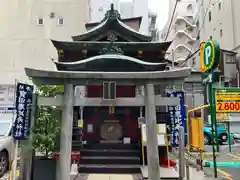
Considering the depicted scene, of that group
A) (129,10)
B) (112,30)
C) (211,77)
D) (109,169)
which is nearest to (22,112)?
(109,169)

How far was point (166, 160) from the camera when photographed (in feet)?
42.1

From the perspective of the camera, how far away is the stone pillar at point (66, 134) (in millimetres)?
8328

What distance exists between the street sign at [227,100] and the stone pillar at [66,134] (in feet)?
31.3

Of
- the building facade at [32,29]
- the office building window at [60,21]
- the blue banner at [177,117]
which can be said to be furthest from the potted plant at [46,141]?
the office building window at [60,21]

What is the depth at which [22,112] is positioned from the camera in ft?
27.7

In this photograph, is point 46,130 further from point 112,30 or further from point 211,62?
point 112,30

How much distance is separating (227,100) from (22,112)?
37.8ft

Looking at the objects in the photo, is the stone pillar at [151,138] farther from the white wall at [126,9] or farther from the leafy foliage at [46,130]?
the white wall at [126,9]

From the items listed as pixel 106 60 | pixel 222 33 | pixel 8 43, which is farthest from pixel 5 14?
pixel 222 33

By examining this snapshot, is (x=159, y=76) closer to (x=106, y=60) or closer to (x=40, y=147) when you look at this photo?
(x=106, y=60)

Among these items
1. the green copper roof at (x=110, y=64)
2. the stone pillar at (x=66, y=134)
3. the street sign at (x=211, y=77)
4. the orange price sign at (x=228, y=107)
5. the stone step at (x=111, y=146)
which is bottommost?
the stone step at (x=111, y=146)

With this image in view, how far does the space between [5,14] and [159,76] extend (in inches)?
890

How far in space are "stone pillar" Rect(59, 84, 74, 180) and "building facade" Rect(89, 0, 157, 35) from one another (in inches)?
1247

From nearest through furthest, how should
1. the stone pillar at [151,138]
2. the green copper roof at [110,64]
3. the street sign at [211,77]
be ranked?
the stone pillar at [151,138]
the street sign at [211,77]
the green copper roof at [110,64]
